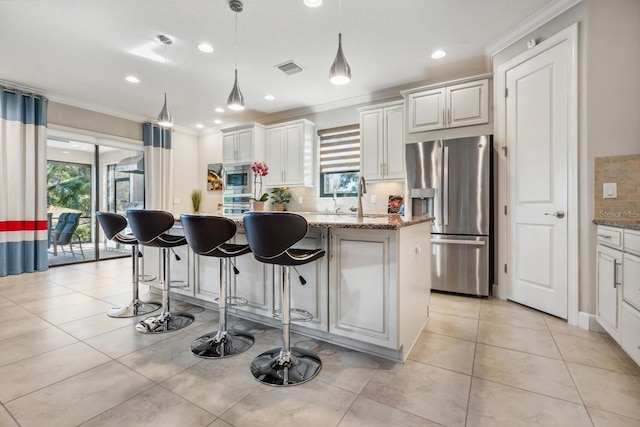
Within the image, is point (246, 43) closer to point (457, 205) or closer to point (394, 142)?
point (394, 142)

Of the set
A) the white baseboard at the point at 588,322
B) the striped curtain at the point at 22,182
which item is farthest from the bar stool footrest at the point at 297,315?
the striped curtain at the point at 22,182

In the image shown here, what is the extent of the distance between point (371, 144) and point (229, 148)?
2.90m

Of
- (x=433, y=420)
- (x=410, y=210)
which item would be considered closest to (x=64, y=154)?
(x=410, y=210)

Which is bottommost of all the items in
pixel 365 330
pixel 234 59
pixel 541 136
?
pixel 365 330

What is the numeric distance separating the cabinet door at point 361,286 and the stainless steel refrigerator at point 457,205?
6.32 ft

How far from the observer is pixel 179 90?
4414 millimetres

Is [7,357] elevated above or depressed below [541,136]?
below

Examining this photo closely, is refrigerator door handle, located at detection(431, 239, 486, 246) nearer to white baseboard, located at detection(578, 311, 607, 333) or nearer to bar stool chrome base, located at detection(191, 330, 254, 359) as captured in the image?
white baseboard, located at detection(578, 311, 607, 333)

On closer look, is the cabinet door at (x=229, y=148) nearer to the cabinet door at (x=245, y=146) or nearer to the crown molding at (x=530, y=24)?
the cabinet door at (x=245, y=146)

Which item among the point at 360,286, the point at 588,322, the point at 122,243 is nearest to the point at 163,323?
the point at 122,243

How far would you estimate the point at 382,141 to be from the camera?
4258 millimetres

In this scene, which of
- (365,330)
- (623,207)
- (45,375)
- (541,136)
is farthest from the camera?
(541,136)

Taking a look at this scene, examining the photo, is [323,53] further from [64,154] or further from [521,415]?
[64,154]

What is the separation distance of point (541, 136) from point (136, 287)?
13.9 ft
